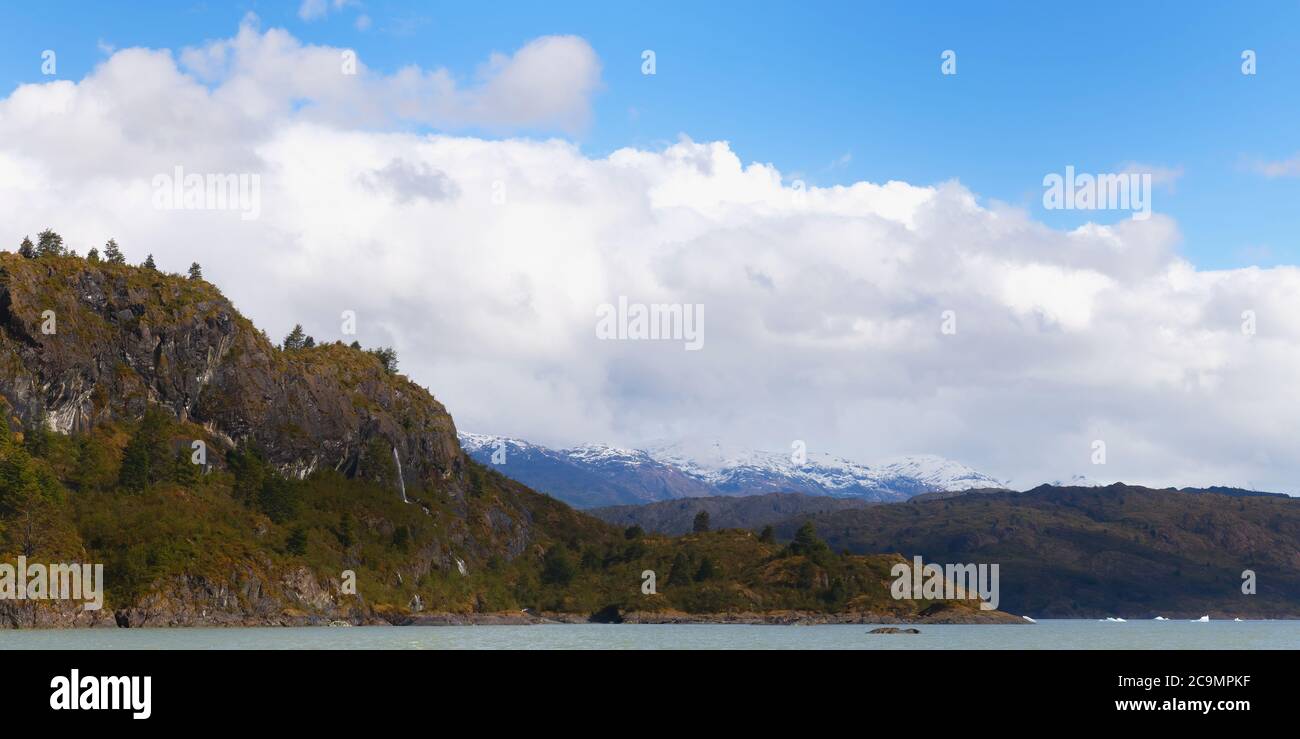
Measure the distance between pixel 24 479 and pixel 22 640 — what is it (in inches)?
2798

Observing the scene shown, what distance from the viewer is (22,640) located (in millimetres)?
134250

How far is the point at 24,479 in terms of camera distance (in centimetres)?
19638
